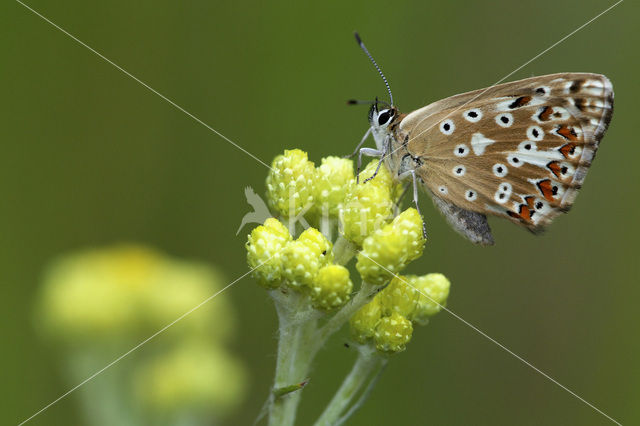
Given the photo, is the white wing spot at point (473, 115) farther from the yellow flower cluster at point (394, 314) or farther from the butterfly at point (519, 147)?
the yellow flower cluster at point (394, 314)

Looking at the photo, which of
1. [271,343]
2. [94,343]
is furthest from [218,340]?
[271,343]

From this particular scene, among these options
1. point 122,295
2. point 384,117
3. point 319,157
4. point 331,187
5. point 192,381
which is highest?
point 384,117

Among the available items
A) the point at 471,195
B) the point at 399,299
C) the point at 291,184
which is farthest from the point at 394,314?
the point at 471,195

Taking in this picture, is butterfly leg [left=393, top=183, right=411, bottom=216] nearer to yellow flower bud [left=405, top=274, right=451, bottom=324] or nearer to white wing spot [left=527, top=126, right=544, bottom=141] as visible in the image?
yellow flower bud [left=405, top=274, right=451, bottom=324]

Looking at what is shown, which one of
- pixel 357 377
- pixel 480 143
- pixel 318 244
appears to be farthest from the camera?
pixel 480 143

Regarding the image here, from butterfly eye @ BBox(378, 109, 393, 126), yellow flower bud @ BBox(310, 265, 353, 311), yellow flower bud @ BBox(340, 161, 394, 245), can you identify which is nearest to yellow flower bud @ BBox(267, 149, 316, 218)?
yellow flower bud @ BBox(340, 161, 394, 245)

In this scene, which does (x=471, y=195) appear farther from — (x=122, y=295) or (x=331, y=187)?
(x=122, y=295)
